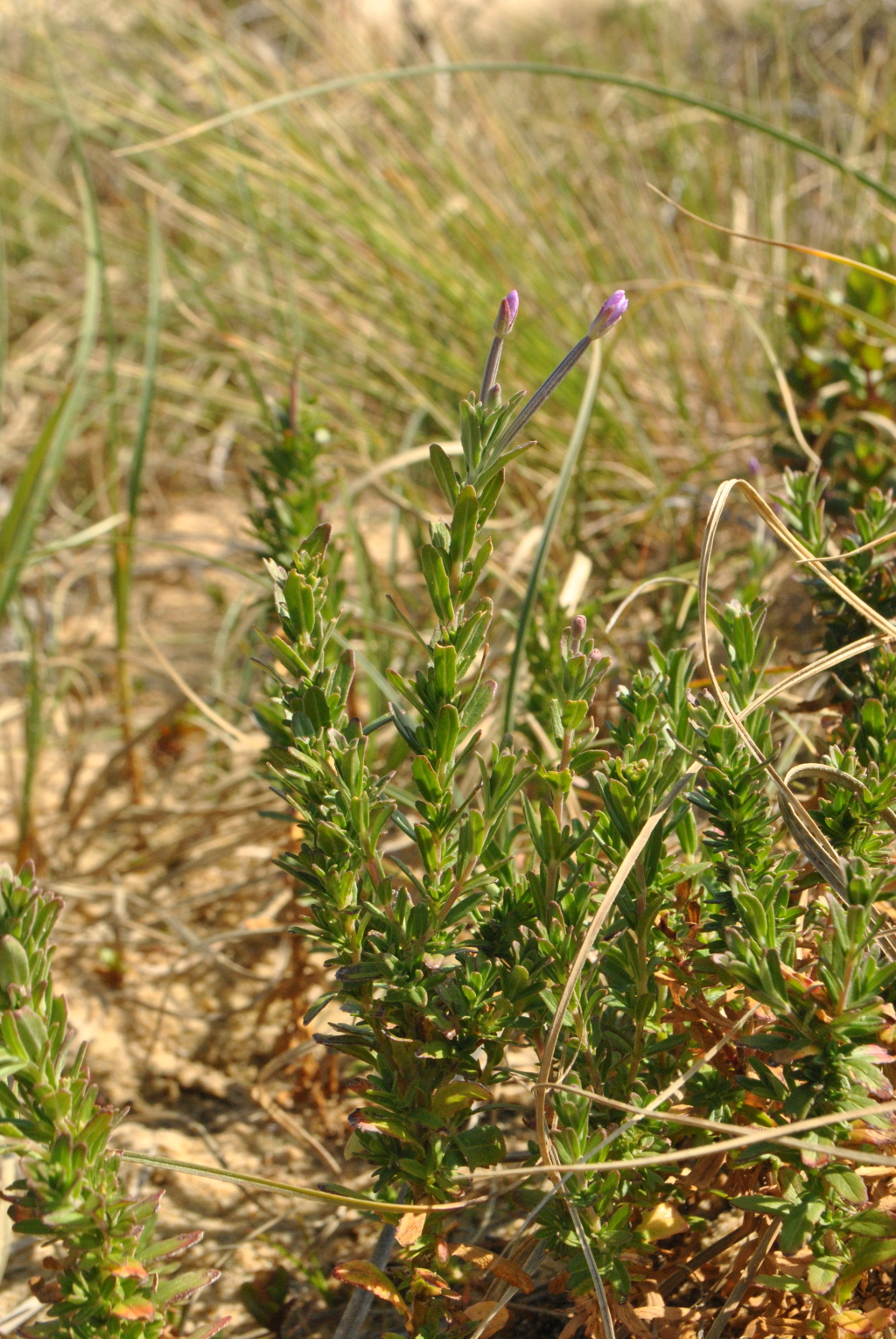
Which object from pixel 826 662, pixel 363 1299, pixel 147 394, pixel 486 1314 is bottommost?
pixel 363 1299

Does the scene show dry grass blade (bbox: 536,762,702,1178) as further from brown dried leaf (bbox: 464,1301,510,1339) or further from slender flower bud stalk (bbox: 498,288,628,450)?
slender flower bud stalk (bbox: 498,288,628,450)

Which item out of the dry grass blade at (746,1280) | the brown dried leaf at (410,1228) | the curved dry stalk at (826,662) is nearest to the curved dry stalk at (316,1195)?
the brown dried leaf at (410,1228)

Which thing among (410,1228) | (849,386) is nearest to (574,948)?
(410,1228)

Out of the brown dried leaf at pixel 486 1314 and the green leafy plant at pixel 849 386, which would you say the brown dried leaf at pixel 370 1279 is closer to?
the brown dried leaf at pixel 486 1314

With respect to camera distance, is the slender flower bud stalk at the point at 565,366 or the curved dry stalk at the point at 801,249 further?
the curved dry stalk at the point at 801,249

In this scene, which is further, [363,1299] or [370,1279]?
[363,1299]

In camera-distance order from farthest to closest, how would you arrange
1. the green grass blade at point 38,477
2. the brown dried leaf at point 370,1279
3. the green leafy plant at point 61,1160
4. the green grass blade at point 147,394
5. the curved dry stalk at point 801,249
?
1. the green grass blade at point 147,394
2. the green grass blade at point 38,477
3. the curved dry stalk at point 801,249
4. the brown dried leaf at point 370,1279
5. the green leafy plant at point 61,1160

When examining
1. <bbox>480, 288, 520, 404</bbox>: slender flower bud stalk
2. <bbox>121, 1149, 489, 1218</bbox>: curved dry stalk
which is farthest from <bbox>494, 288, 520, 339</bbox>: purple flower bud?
<bbox>121, 1149, 489, 1218</bbox>: curved dry stalk

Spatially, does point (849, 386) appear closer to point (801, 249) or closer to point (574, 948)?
point (801, 249)

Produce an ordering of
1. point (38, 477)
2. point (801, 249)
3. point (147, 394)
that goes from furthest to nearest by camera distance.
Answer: point (147, 394) → point (38, 477) → point (801, 249)

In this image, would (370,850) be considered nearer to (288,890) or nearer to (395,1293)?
(395,1293)

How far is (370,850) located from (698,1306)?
0.46m

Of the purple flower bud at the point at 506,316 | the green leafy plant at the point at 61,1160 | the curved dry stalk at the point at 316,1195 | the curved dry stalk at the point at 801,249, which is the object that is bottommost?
the curved dry stalk at the point at 316,1195

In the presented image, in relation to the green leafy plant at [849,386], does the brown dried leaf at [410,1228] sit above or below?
below
